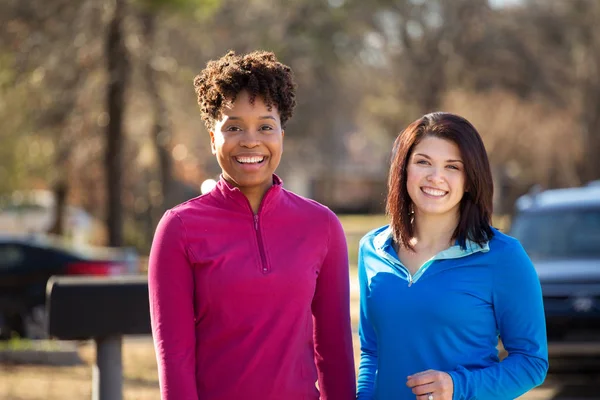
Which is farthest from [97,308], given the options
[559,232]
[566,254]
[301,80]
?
[301,80]

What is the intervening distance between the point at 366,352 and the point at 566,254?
6.31 m

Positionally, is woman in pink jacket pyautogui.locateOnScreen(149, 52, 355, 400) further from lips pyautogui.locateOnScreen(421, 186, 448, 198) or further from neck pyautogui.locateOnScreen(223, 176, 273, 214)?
lips pyautogui.locateOnScreen(421, 186, 448, 198)

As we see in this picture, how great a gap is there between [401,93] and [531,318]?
30.1m

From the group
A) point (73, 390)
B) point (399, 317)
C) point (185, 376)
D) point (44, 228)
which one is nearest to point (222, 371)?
point (185, 376)

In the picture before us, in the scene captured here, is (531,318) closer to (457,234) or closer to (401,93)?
(457,234)

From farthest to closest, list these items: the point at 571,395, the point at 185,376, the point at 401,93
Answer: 1. the point at 401,93
2. the point at 571,395
3. the point at 185,376

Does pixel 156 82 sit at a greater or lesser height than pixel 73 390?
greater

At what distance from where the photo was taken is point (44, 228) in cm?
3011

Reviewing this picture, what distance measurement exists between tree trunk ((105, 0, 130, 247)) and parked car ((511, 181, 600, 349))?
7543 millimetres

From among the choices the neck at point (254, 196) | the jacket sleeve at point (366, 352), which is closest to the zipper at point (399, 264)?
the jacket sleeve at point (366, 352)

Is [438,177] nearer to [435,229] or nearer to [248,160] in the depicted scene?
[435,229]

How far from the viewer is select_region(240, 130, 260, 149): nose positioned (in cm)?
296

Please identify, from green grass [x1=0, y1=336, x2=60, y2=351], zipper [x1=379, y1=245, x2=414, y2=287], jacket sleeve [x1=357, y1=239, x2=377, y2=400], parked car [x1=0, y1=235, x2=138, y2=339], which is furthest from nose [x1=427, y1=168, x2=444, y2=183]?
parked car [x1=0, y1=235, x2=138, y2=339]

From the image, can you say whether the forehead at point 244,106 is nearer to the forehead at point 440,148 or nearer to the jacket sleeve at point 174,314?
the jacket sleeve at point 174,314
